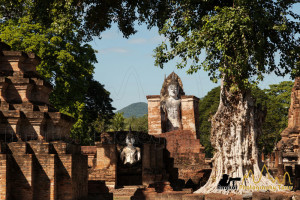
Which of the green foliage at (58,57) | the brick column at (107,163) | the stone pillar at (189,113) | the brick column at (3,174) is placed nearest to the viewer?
the brick column at (3,174)

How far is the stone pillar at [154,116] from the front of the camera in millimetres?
29672

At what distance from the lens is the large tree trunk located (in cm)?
1586

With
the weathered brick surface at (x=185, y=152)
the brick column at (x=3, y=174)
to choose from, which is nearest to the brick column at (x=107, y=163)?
the weathered brick surface at (x=185, y=152)

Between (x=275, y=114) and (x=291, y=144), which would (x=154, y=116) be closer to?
(x=291, y=144)

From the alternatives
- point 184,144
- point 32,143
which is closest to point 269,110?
point 184,144

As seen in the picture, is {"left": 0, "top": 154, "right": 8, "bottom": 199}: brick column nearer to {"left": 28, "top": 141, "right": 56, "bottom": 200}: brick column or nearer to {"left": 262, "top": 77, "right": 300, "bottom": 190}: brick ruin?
{"left": 28, "top": 141, "right": 56, "bottom": 200}: brick column

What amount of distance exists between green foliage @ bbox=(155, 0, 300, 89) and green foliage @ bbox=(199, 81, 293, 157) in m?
28.0

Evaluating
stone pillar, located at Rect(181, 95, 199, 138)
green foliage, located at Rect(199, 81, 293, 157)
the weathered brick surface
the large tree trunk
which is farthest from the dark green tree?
green foliage, located at Rect(199, 81, 293, 157)

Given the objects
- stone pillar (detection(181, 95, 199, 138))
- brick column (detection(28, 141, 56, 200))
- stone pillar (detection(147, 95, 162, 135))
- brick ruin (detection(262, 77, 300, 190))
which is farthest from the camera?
stone pillar (detection(147, 95, 162, 135))

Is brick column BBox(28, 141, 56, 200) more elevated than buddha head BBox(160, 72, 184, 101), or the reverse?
buddha head BBox(160, 72, 184, 101)

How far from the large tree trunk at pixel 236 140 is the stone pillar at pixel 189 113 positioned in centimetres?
1296

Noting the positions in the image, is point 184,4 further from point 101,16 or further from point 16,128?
point 16,128

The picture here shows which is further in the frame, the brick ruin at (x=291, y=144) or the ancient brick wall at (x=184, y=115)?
the ancient brick wall at (x=184, y=115)

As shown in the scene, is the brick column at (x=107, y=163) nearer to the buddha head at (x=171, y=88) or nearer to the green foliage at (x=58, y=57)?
the green foliage at (x=58, y=57)
